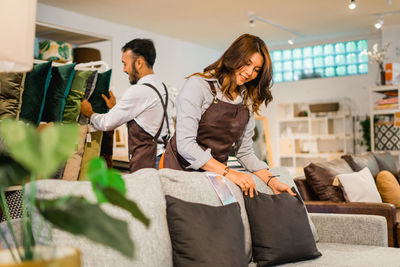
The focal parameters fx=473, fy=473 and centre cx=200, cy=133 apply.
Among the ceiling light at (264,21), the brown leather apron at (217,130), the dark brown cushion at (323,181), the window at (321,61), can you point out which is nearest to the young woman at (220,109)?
the brown leather apron at (217,130)

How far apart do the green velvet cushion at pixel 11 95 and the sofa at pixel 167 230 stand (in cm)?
105

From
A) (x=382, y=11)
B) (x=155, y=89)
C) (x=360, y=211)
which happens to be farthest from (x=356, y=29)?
(x=155, y=89)

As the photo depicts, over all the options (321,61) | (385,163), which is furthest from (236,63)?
(321,61)

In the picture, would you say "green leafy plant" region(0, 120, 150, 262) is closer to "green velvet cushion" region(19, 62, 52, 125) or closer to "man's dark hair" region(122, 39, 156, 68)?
"green velvet cushion" region(19, 62, 52, 125)

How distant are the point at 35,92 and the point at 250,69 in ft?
4.07

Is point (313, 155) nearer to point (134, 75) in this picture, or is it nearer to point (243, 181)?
point (134, 75)

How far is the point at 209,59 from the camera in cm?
943

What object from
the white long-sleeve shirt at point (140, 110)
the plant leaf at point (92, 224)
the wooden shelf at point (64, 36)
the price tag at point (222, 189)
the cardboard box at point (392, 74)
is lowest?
the price tag at point (222, 189)

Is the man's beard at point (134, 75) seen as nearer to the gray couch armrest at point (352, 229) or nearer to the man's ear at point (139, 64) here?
the man's ear at point (139, 64)

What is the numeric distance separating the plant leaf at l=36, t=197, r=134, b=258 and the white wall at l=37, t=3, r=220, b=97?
203 inches

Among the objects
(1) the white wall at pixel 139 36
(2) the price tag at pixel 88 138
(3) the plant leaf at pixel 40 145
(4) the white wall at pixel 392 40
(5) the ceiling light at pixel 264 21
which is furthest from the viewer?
(4) the white wall at pixel 392 40

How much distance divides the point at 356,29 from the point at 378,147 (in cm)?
215

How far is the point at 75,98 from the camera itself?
2.87 meters

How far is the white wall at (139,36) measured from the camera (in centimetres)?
620
